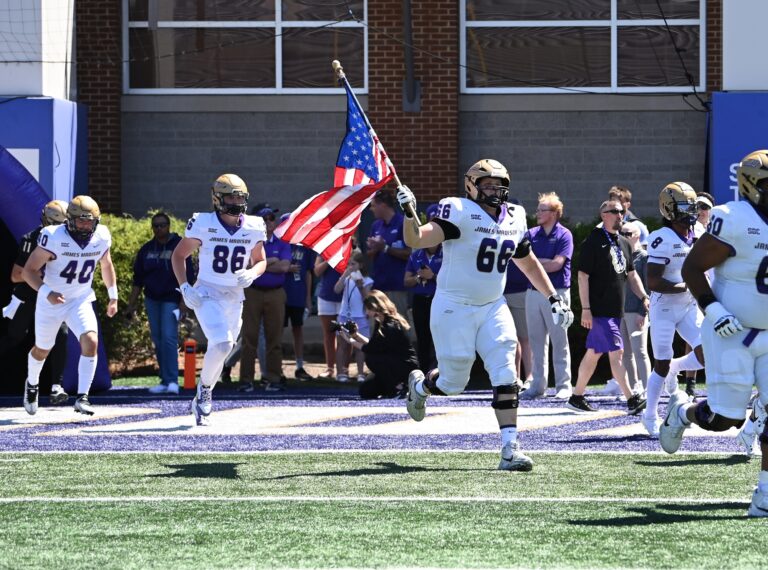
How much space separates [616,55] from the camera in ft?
62.6

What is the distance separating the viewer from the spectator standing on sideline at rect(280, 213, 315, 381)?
15.6 m

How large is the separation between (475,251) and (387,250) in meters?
6.02

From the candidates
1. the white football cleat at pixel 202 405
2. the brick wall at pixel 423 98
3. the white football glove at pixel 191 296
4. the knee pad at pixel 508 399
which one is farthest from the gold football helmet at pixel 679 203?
the brick wall at pixel 423 98

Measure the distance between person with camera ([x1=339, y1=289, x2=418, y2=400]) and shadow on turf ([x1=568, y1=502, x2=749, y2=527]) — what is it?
5811 mm

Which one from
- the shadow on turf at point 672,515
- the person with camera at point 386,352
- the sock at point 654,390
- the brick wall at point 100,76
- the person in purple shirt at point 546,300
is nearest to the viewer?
the shadow on turf at point 672,515

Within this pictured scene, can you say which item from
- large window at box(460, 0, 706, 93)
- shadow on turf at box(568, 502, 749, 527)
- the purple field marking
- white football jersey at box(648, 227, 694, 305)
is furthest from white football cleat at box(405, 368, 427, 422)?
large window at box(460, 0, 706, 93)

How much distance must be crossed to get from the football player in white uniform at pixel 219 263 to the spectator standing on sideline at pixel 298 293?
4059 millimetres

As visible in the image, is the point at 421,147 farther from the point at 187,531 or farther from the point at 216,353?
the point at 187,531

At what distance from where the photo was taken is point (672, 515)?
7258 millimetres

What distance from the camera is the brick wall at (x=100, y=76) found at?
62.1 ft

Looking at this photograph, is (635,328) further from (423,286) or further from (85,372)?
(85,372)

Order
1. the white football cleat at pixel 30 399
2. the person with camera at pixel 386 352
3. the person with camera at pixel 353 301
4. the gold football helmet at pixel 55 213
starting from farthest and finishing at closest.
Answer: the person with camera at pixel 353 301 < the person with camera at pixel 386 352 < the gold football helmet at pixel 55 213 < the white football cleat at pixel 30 399

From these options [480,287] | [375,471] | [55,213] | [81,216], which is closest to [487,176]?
[480,287]

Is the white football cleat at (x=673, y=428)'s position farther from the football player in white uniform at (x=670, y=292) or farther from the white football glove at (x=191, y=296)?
the white football glove at (x=191, y=296)
